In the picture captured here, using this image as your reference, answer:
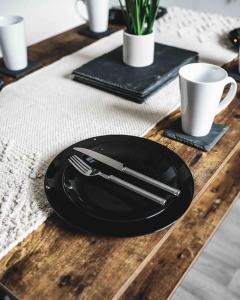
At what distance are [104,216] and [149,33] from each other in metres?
0.47

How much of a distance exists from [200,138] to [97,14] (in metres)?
0.58

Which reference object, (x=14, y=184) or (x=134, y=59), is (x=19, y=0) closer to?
(x=134, y=59)

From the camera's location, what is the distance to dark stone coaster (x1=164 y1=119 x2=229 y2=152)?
59 centimetres

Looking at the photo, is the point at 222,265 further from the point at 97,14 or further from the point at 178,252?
the point at 97,14

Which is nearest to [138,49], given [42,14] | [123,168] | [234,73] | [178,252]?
[234,73]

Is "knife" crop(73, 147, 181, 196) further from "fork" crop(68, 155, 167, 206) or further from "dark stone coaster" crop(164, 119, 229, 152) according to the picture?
"dark stone coaster" crop(164, 119, 229, 152)

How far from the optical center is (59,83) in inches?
31.0

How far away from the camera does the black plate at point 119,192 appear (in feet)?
1.44

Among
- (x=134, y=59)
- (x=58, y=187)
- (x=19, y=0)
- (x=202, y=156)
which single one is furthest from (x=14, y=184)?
(x=19, y=0)

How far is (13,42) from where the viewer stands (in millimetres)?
799

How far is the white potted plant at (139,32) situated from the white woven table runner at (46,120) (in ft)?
0.29

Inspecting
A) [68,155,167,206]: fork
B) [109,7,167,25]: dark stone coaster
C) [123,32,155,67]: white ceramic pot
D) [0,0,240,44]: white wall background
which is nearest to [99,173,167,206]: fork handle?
[68,155,167,206]: fork

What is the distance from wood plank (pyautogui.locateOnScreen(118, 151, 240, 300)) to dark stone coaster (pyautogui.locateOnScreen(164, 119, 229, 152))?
0.30 ft

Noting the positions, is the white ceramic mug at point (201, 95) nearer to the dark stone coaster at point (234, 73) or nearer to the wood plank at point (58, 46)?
the dark stone coaster at point (234, 73)
